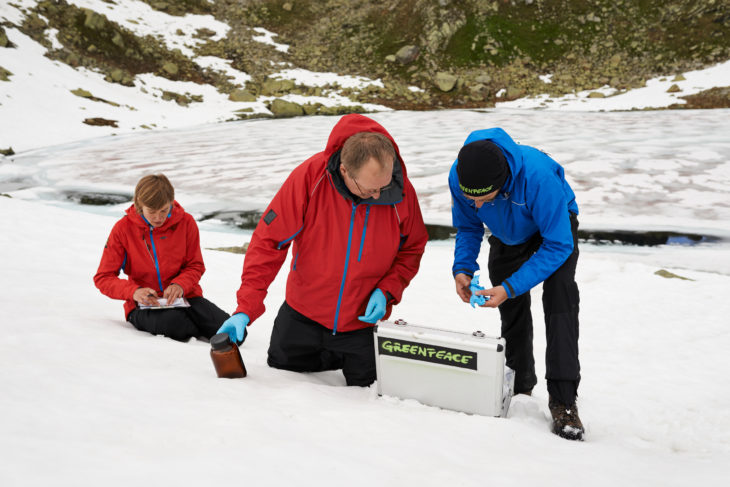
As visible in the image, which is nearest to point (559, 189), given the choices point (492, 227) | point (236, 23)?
point (492, 227)

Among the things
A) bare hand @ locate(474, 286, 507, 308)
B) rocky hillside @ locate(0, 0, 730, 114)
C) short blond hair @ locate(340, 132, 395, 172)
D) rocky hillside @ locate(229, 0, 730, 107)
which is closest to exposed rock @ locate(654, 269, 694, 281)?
bare hand @ locate(474, 286, 507, 308)

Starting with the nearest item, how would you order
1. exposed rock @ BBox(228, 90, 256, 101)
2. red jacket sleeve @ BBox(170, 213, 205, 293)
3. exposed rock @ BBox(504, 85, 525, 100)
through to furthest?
1. red jacket sleeve @ BBox(170, 213, 205, 293)
2. exposed rock @ BBox(228, 90, 256, 101)
3. exposed rock @ BBox(504, 85, 525, 100)

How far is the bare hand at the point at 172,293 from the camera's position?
9.61 ft

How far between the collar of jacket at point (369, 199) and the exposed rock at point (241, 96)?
20.8 meters

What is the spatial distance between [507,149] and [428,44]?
2710 centimetres

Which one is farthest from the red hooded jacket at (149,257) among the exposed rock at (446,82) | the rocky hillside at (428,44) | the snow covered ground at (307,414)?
the exposed rock at (446,82)

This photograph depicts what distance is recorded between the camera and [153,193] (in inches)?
106

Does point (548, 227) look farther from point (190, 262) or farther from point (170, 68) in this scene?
point (170, 68)

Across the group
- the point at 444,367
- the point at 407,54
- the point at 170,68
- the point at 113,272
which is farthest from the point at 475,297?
the point at 407,54

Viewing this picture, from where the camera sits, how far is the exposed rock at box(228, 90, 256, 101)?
2170 centimetres

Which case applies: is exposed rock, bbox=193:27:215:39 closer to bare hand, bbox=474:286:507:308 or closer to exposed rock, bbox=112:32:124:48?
exposed rock, bbox=112:32:124:48

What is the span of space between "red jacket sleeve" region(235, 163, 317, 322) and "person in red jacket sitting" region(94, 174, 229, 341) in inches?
28.2

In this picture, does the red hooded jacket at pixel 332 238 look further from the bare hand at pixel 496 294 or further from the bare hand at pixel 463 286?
the bare hand at pixel 496 294

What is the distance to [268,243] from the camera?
93.3 inches
